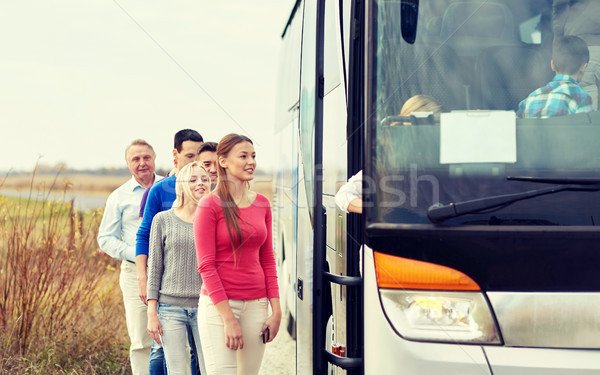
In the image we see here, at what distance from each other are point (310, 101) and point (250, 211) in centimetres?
72

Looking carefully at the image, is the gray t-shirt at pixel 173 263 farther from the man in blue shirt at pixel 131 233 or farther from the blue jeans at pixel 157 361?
the man in blue shirt at pixel 131 233

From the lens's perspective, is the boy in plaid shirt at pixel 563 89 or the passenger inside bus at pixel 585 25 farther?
the passenger inside bus at pixel 585 25

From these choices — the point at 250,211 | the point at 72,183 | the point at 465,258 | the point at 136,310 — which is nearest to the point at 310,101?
the point at 250,211

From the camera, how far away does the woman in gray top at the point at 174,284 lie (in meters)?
4.13

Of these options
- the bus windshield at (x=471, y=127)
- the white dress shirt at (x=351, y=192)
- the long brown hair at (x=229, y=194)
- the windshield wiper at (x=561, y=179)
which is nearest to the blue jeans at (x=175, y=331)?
the long brown hair at (x=229, y=194)

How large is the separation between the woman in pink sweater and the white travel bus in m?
0.62

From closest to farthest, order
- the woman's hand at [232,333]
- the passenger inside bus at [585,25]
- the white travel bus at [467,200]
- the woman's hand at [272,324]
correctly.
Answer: the white travel bus at [467,200] → the passenger inside bus at [585,25] → the woman's hand at [232,333] → the woman's hand at [272,324]

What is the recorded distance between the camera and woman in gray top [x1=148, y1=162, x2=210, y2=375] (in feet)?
13.5

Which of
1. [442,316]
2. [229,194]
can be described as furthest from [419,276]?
[229,194]

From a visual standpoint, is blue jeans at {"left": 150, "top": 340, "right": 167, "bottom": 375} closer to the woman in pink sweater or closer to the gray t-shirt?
the gray t-shirt

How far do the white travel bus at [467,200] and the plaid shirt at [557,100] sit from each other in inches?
1.5

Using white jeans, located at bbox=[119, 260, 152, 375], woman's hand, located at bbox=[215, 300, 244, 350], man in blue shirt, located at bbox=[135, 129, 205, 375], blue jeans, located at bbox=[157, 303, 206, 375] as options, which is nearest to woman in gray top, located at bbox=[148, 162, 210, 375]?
blue jeans, located at bbox=[157, 303, 206, 375]

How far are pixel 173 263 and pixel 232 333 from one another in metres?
0.81

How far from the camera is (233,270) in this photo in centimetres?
369
